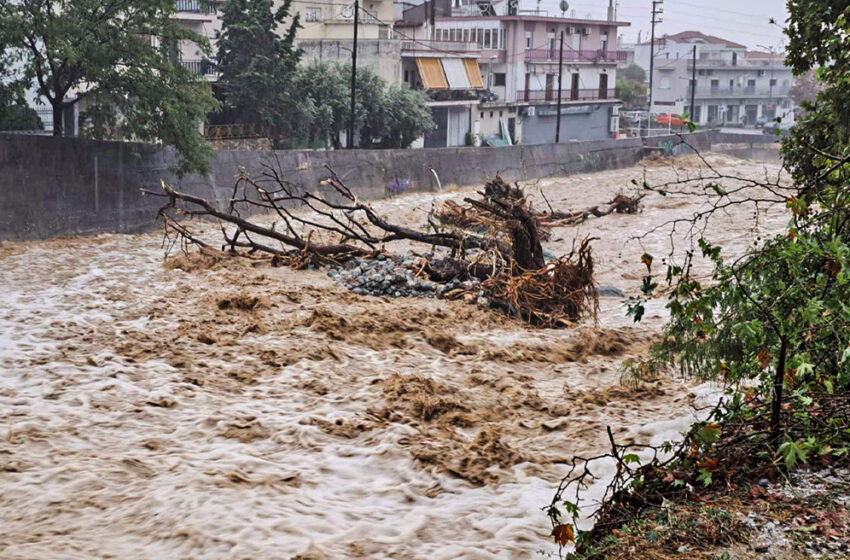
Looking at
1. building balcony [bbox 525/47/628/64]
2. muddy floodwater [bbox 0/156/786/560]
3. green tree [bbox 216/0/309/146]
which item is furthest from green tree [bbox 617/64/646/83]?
muddy floodwater [bbox 0/156/786/560]

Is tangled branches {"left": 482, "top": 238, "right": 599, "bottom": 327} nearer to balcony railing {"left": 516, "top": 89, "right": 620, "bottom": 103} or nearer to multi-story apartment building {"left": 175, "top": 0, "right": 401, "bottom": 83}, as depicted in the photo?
multi-story apartment building {"left": 175, "top": 0, "right": 401, "bottom": 83}

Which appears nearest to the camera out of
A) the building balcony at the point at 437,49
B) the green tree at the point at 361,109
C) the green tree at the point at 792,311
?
the green tree at the point at 792,311

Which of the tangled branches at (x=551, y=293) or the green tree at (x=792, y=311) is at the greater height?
the green tree at (x=792, y=311)

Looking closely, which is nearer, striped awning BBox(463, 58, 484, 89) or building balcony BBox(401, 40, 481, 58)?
building balcony BBox(401, 40, 481, 58)

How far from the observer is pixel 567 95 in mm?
65062

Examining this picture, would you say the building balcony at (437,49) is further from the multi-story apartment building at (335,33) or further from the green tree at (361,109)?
the green tree at (361,109)

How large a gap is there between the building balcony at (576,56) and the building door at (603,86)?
3.61ft

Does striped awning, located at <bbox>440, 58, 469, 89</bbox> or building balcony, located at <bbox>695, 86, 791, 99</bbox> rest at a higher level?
building balcony, located at <bbox>695, 86, 791, 99</bbox>

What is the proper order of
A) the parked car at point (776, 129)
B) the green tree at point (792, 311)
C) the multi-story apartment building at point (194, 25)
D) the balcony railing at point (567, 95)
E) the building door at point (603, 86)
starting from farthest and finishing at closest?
the building door at point (603, 86) < the balcony railing at point (567, 95) < the multi-story apartment building at point (194, 25) < the parked car at point (776, 129) < the green tree at point (792, 311)

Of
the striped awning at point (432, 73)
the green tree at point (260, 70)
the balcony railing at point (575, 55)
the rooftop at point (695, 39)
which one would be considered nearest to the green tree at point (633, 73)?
the rooftop at point (695, 39)

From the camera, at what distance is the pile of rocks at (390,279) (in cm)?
1557

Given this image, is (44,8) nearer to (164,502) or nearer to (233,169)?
(233,169)

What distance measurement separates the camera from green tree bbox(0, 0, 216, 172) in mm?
19594

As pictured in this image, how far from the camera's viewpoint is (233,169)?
25391 millimetres
